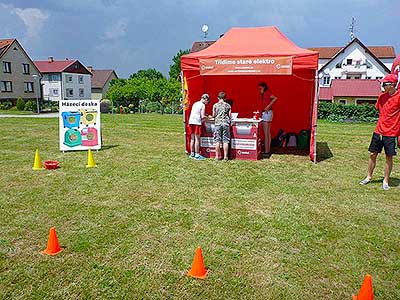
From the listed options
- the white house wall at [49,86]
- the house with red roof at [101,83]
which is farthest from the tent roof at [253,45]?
the house with red roof at [101,83]

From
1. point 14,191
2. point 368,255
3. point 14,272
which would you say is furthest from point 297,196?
point 14,191

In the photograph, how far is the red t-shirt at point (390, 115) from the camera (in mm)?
6004

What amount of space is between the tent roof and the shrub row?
2000 centimetres

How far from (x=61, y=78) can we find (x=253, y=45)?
5465 centimetres

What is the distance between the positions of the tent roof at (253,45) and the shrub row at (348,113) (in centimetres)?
2000

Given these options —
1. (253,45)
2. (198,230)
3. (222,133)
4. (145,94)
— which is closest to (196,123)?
(222,133)

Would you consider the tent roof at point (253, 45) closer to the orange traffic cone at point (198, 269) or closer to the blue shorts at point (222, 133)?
the blue shorts at point (222, 133)

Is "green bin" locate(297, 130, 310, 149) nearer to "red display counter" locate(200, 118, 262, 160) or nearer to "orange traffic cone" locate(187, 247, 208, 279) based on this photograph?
→ "red display counter" locate(200, 118, 262, 160)

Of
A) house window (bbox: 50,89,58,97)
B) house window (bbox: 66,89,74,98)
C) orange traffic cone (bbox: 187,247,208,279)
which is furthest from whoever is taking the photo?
house window (bbox: 66,89,74,98)

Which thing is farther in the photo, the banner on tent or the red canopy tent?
the red canopy tent

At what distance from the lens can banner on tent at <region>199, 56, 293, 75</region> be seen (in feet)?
26.6

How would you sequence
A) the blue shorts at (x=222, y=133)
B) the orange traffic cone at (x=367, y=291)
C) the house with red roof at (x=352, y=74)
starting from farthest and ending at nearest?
the house with red roof at (x=352, y=74) → the blue shorts at (x=222, y=133) → the orange traffic cone at (x=367, y=291)

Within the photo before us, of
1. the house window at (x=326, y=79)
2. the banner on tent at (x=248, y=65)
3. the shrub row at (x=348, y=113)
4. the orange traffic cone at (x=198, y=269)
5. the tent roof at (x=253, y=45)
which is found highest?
the house window at (x=326, y=79)

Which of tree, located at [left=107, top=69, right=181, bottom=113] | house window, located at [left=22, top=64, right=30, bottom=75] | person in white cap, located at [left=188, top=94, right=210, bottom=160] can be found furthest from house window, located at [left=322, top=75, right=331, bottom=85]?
person in white cap, located at [left=188, top=94, right=210, bottom=160]
